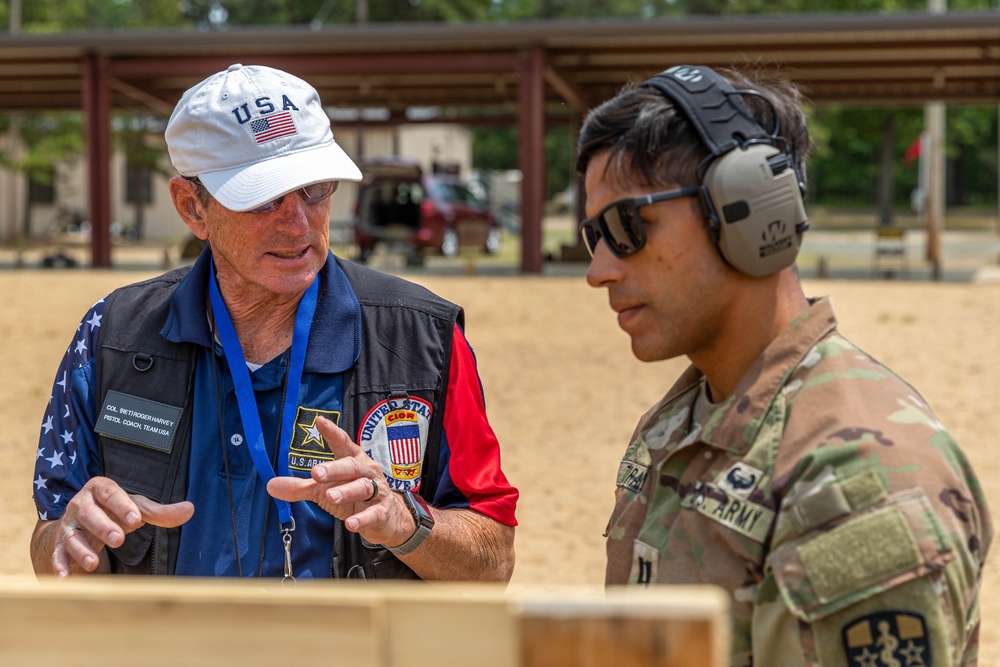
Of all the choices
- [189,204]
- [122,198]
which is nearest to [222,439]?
[189,204]

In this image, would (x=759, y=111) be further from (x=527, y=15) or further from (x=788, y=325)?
(x=527, y=15)

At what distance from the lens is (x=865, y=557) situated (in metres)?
1.55

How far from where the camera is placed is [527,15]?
191ft

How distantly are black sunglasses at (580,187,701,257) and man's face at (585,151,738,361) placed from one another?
0.03 feet

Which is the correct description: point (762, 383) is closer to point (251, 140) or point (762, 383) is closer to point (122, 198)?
point (251, 140)

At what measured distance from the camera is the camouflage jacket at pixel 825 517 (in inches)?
60.5

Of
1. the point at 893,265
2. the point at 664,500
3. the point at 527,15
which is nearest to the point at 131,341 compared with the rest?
the point at 664,500

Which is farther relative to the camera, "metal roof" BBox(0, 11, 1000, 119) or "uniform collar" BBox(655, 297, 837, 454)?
"metal roof" BBox(0, 11, 1000, 119)

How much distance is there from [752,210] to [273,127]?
1268mm

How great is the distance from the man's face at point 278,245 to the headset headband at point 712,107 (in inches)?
42.1

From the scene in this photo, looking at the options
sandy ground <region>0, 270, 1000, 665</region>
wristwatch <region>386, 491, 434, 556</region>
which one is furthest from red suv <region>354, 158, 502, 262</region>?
wristwatch <region>386, 491, 434, 556</region>

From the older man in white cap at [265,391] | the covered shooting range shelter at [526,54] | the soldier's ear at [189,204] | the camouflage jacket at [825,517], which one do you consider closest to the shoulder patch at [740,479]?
the camouflage jacket at [825,517]

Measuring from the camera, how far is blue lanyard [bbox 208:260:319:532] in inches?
98.7

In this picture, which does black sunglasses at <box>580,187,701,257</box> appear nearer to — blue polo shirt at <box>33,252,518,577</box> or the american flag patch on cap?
blue polo shirt at <box>33,252,518,577</box>
